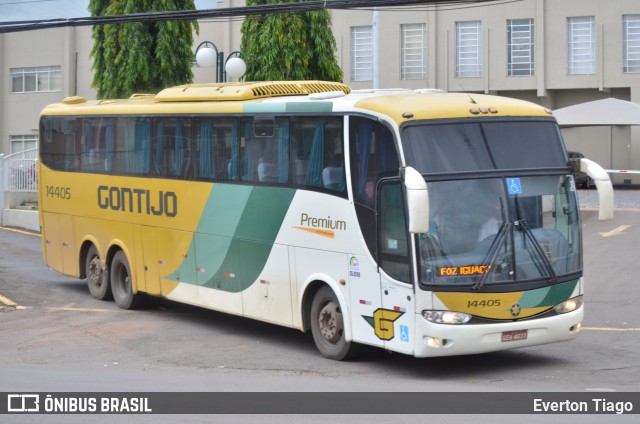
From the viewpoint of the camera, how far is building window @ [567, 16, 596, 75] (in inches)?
1642

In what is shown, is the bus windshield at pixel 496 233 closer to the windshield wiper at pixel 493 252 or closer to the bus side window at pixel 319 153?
the windshield wiper at pixel 493 252

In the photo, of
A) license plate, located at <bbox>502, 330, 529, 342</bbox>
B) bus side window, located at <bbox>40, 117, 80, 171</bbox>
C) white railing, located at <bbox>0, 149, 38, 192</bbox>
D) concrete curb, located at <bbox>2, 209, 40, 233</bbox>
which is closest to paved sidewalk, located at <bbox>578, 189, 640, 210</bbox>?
bus side window, located at <bbox>40, 117, 80, 171</bbox>

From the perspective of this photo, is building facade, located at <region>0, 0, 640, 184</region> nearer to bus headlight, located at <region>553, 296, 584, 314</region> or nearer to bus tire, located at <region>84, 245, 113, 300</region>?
bus tire, located at <region>84, 245, 113, 300</region>

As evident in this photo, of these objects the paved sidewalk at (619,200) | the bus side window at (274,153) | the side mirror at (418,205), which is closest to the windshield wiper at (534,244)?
the side mirror at (418,205)

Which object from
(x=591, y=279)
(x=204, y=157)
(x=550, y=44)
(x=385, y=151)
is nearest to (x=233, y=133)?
(x=204, y=157)

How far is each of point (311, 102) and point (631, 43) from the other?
30214 millimetres

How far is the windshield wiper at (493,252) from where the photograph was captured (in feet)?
38.6

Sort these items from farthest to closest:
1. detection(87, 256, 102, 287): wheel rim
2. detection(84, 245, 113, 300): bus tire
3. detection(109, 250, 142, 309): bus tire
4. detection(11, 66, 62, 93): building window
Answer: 1. detection(11, 66, 62, 93): building window
2. detection(87, 256, 102, 287): wheel rim
3. detection(84, 245, 113, 300): bus tire
4. detection(109, 250, 142, 309): bus tire

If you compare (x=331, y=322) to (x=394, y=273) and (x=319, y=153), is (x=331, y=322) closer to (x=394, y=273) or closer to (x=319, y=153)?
(x=394, y=273)

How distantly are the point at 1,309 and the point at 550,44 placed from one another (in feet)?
94.6

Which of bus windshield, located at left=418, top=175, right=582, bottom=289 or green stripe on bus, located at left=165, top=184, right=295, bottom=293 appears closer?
bus windshield, located at left=418, top=175, right=582, bottom=289

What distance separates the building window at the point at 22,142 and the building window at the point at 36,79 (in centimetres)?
243

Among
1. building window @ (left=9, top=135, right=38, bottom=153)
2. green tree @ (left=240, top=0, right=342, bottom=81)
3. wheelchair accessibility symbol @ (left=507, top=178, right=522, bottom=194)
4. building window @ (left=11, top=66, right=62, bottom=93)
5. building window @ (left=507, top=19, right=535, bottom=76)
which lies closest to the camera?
wheelchair accessibility symbol @ (left=507, top=178, right=522, bottom=194)

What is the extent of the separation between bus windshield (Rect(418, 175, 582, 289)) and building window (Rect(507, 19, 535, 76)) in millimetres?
31122
